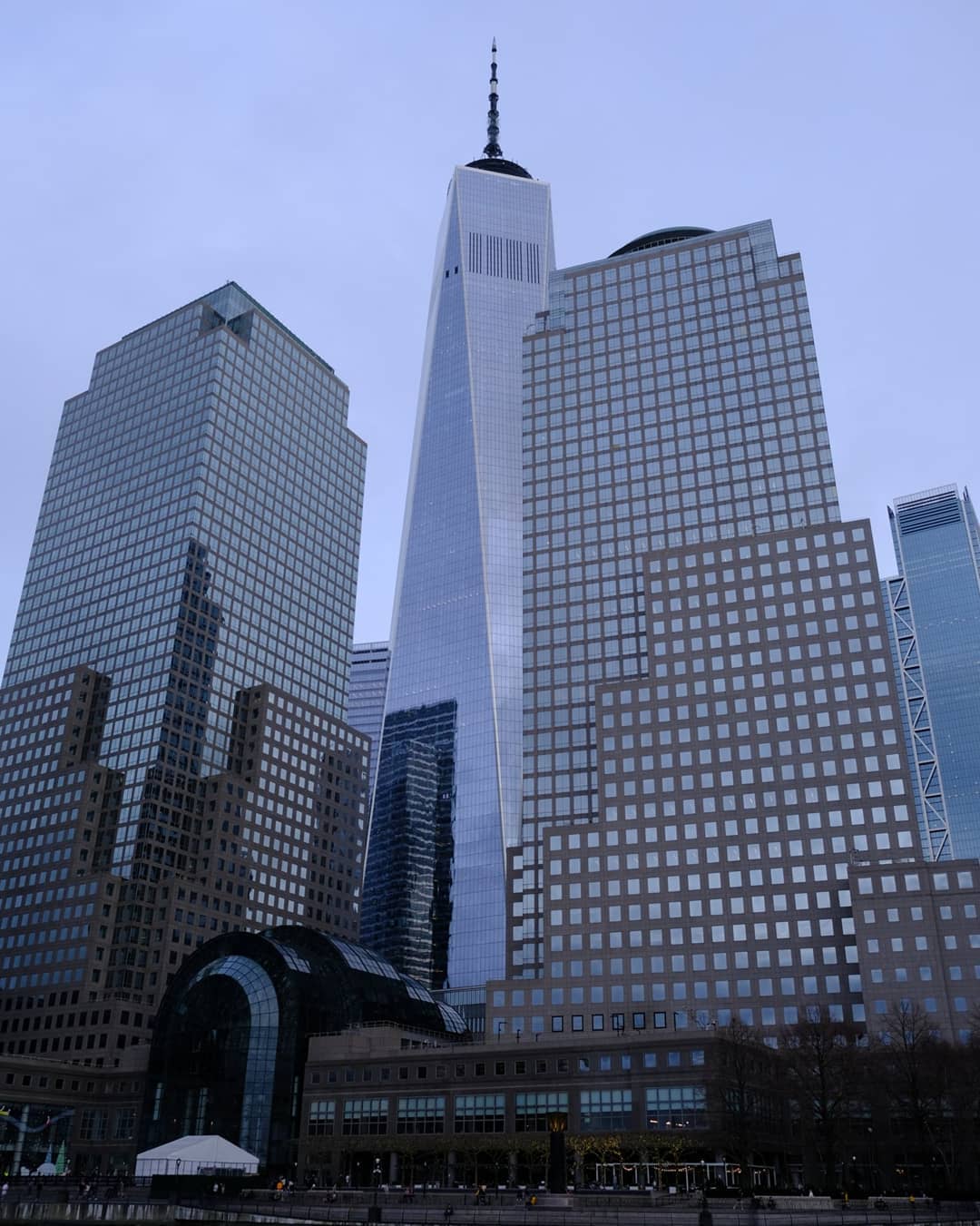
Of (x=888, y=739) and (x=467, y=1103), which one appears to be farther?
(x=888, y=739)

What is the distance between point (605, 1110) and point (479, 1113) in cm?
1445

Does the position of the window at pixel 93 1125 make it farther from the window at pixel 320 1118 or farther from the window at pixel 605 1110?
the window at pixel 605 1110

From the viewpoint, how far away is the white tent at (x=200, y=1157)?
92.8 m

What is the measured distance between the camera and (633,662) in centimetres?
19012

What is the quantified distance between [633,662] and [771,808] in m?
47.0

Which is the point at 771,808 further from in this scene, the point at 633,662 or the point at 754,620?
the point at 633,662

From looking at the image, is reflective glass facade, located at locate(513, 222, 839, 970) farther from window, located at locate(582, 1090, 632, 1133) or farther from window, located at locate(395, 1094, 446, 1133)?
window, located at locate(582, 1090, 632, 1133)

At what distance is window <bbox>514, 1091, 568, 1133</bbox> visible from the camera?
126m

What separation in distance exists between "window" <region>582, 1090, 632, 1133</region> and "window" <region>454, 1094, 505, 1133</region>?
957cm

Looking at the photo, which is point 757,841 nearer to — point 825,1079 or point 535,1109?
point 825,1079

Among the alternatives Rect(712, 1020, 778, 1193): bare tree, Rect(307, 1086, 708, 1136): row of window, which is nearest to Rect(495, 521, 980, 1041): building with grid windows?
Rect(712, 1020, 778, 1193): bare tree

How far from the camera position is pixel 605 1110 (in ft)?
408

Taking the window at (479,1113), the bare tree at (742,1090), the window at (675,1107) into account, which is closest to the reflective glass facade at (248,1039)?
the window at (479,1113)

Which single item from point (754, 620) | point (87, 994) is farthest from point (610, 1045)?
point (87, 994)
